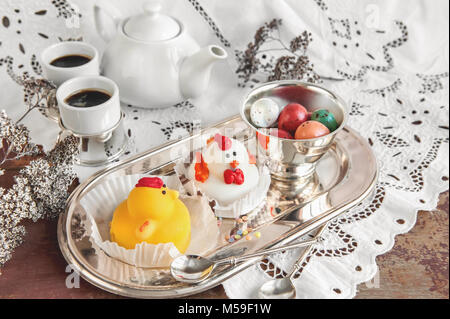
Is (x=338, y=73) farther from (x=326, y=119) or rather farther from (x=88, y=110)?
(x=88, y=110)

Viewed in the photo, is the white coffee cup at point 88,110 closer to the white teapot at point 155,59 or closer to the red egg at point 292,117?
the white teapot at point 155,59

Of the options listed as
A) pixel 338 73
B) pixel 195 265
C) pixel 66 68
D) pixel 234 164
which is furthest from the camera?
pixel 338 73

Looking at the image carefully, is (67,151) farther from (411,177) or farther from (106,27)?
(411,177)

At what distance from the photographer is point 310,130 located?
0.86 metres

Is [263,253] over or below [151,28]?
below

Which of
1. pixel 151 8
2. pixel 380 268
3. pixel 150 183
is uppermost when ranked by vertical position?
pixel 151 8

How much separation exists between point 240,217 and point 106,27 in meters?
0.54

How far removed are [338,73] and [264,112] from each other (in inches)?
16.2

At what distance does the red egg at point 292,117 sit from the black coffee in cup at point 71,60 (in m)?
0.43

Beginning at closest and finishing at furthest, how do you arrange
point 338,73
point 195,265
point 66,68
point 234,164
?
point 195,265 → point 234,164 → point 66,68 → point 338,73

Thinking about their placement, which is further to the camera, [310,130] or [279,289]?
[310,130]

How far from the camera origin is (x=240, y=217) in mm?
836

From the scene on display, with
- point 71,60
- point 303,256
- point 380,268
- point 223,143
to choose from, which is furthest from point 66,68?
point 380,268

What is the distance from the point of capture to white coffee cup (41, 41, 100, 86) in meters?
0.95
